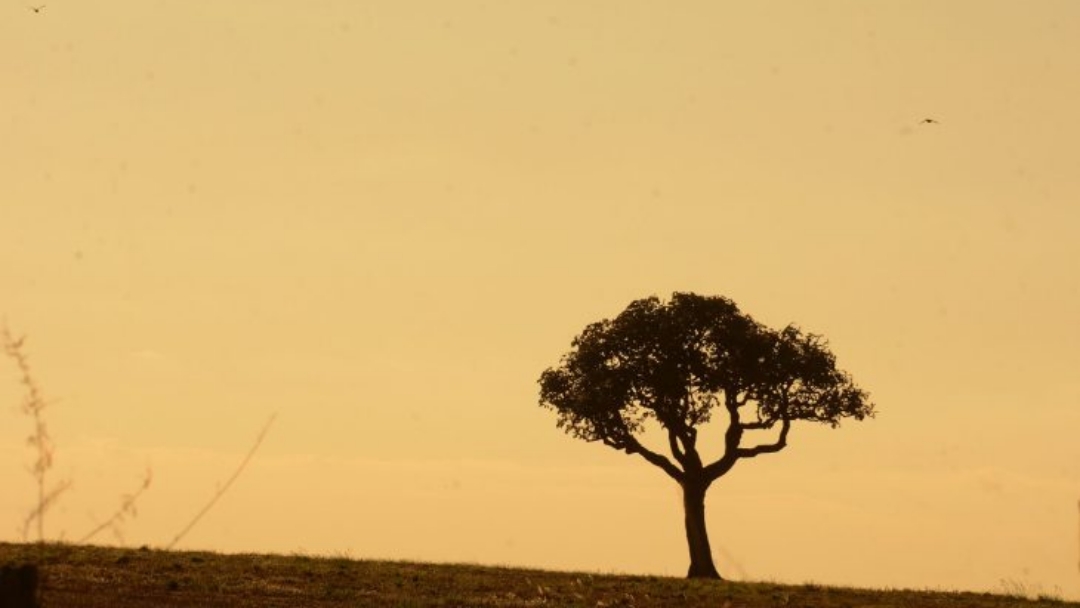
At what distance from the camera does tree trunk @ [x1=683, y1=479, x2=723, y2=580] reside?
58969mm

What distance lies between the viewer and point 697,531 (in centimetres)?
5988

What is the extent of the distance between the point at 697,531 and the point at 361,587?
80.1 ft

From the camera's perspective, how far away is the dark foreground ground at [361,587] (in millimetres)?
Result: 34531

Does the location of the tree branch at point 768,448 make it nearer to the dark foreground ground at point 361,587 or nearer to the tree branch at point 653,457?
the tree branch at point 653,457

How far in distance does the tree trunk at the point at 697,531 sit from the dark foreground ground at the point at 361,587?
1002 centimetres

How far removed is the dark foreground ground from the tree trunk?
10.0m

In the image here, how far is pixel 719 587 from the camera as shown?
45750 mm

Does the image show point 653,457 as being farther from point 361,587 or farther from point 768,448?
point 361,587

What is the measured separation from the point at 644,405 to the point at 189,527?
5445cm

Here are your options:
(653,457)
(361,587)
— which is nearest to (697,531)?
(653,457)

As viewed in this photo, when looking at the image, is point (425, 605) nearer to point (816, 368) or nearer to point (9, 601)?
point (9, 601)

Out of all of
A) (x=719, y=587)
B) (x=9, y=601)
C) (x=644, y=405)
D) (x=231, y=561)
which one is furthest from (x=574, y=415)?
(x=9, y=601)

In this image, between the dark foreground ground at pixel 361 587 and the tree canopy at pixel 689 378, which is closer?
Result: the dark foreground ground at pixel 361 587

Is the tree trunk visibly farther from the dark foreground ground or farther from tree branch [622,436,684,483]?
the dark foreground ground
